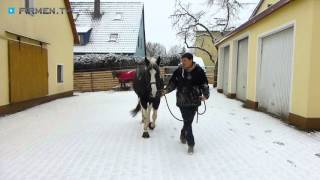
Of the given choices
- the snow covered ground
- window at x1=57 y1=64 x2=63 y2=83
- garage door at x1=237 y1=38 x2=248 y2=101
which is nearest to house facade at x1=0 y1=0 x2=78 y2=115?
window at x1=57 y1=64 x2=63 y2=83

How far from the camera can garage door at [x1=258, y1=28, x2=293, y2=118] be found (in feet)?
31.6

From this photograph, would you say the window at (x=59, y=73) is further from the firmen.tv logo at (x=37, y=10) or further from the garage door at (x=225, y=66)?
the garage door at (x=225, y=66)

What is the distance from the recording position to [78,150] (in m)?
6.57

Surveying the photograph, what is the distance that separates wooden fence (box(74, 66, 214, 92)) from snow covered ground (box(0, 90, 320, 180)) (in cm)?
1520

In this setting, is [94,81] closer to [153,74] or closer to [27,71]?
[27,71]

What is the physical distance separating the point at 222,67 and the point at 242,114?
31.1 ft

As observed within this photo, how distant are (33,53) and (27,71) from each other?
3.44ft

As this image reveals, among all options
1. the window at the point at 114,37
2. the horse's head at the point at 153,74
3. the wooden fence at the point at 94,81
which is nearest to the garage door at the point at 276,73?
the horse's head at the point at 153,74

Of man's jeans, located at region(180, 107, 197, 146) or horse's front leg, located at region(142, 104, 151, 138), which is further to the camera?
horse's front leg, located at region(142, 104, 151, 138)

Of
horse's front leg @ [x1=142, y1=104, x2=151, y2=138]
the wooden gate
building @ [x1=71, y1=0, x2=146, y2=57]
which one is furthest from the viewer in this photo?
building @ [x1=71, y1=0, x2=146, y2=57]

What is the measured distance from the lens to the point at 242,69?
603 inches

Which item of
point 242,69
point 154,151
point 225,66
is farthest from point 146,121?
point 225,66

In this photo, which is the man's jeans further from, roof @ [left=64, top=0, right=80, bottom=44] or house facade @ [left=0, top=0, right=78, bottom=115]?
roof @ [left=64, top=0, right=80, bottom=44]

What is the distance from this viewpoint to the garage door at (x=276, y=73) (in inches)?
380
